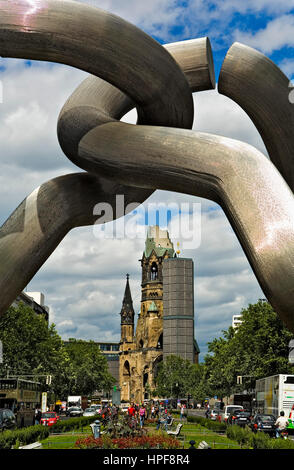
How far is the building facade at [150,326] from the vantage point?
454 feet

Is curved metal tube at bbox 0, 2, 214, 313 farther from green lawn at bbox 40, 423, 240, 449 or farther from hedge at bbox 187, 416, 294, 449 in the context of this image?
green lawn at bbox 40, 423, 240, 449

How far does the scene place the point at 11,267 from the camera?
307 inches

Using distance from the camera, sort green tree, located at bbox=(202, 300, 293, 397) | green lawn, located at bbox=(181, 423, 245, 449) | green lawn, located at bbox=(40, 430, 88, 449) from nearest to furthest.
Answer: green lawn, located at bbox=(40, 430, 88, 449)
green lawn, located at bbox=(181, 423, 245, 449)
green tree, located at bbox=(202, 300, 293, 397)

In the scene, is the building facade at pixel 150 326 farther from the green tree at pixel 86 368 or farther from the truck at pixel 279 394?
the truck at pixel 279 394

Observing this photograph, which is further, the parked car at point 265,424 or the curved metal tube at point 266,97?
the parked car at point 265,424

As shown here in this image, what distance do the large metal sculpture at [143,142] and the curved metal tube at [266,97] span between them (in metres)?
0.01

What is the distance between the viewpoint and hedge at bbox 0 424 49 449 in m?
19.1

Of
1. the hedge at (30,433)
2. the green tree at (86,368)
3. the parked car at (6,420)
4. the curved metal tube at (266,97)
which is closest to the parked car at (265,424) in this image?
the hedge at (30,433)

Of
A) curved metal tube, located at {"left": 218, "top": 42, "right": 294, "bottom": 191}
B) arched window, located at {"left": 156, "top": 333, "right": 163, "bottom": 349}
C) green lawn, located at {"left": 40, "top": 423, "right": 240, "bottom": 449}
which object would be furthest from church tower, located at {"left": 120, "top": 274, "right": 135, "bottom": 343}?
curved metal tube, located at {"left": 218, "top": 42, "right": 294, "bottom": 191}

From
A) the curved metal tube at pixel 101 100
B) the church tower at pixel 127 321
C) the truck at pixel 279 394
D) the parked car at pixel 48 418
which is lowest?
the parked car at pixel 48 418

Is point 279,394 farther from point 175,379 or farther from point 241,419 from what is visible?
point 175,379

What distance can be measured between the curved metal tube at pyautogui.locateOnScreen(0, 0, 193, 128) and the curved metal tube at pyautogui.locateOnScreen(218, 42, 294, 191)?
1.17m
